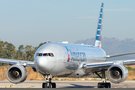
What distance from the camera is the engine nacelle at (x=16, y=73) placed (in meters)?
25.4

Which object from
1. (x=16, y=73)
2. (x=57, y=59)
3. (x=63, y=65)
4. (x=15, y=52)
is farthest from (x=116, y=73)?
(x=15, y=52)

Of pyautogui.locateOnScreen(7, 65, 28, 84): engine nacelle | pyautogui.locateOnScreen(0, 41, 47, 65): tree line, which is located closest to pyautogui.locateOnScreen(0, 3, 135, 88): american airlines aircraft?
pyautogui.locateOnScreen(7, 65, 28, 84): engine nacelle

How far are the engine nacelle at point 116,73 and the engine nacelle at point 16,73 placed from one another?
7.36 metres

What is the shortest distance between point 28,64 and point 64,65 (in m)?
4.18

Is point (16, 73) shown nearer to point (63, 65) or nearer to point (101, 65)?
point (63, 65)

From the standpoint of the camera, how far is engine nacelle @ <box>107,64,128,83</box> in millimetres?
24188

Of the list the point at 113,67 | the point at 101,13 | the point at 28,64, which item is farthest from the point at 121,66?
the point at 101,13

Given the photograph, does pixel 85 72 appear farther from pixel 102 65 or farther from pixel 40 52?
pixel 40 52

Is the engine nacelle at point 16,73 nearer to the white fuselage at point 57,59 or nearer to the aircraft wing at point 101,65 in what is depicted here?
the white fuselage at point 57,59

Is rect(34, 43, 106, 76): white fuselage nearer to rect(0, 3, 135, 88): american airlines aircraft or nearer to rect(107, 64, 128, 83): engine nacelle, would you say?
rect(0, 3, 135, 88): american airlines aircraft

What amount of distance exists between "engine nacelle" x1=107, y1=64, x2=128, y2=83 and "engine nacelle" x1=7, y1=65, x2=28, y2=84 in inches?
290

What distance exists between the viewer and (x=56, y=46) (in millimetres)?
24578

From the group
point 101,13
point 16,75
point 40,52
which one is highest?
point 101,13

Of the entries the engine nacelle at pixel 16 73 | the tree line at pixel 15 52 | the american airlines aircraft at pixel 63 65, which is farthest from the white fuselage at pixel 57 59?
the tree line at pixel 15 52
